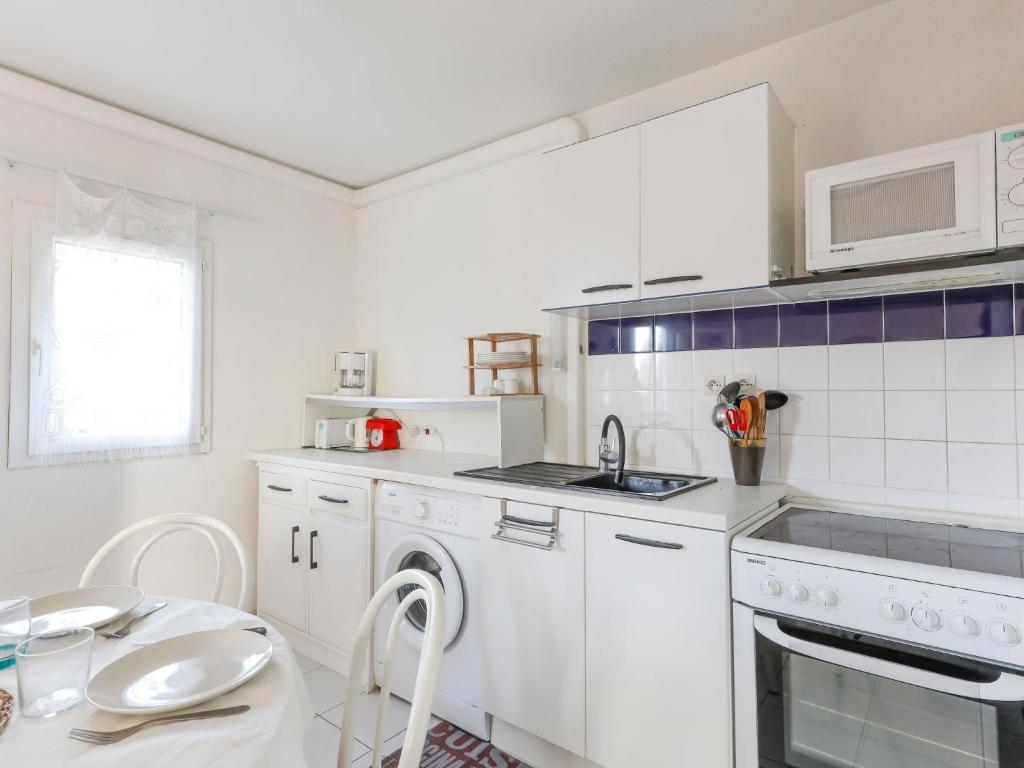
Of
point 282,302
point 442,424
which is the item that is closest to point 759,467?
point 442,424

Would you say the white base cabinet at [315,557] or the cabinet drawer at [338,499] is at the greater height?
the cabinet drawer at [338,499]

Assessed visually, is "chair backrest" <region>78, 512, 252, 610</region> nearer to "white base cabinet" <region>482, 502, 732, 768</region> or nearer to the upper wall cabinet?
"white base cabinet" <region>482, 502, 732, 768</region>

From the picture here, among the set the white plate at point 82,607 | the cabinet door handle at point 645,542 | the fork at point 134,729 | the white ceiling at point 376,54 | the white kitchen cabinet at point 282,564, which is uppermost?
the white ceiling at point 376,54

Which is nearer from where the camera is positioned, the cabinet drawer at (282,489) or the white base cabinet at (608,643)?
the white base cabinet at (608,643)

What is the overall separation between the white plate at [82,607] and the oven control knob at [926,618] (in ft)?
5.60

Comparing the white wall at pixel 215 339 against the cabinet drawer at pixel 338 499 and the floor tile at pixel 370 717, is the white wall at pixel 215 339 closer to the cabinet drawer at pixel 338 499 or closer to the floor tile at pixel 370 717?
the cabinet drawer at pixel 338 499

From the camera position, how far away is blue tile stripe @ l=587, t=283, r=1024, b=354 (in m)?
1.63

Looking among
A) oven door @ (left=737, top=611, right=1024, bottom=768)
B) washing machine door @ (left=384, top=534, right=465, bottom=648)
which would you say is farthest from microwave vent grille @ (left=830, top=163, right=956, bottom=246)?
washing machine door @ (left=384, top=534, right=465, bottom=648)

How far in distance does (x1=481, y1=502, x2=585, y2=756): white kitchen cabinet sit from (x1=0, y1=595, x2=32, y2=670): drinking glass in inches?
48.2

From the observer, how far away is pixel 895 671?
119 cm

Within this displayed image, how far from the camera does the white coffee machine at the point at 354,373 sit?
3197 mm

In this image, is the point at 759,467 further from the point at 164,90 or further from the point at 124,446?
the point at 164,90

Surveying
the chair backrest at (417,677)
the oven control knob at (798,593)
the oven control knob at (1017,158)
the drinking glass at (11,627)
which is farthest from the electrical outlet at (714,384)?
the drinking glass at (11,627)

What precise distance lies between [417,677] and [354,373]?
7.55 ft
